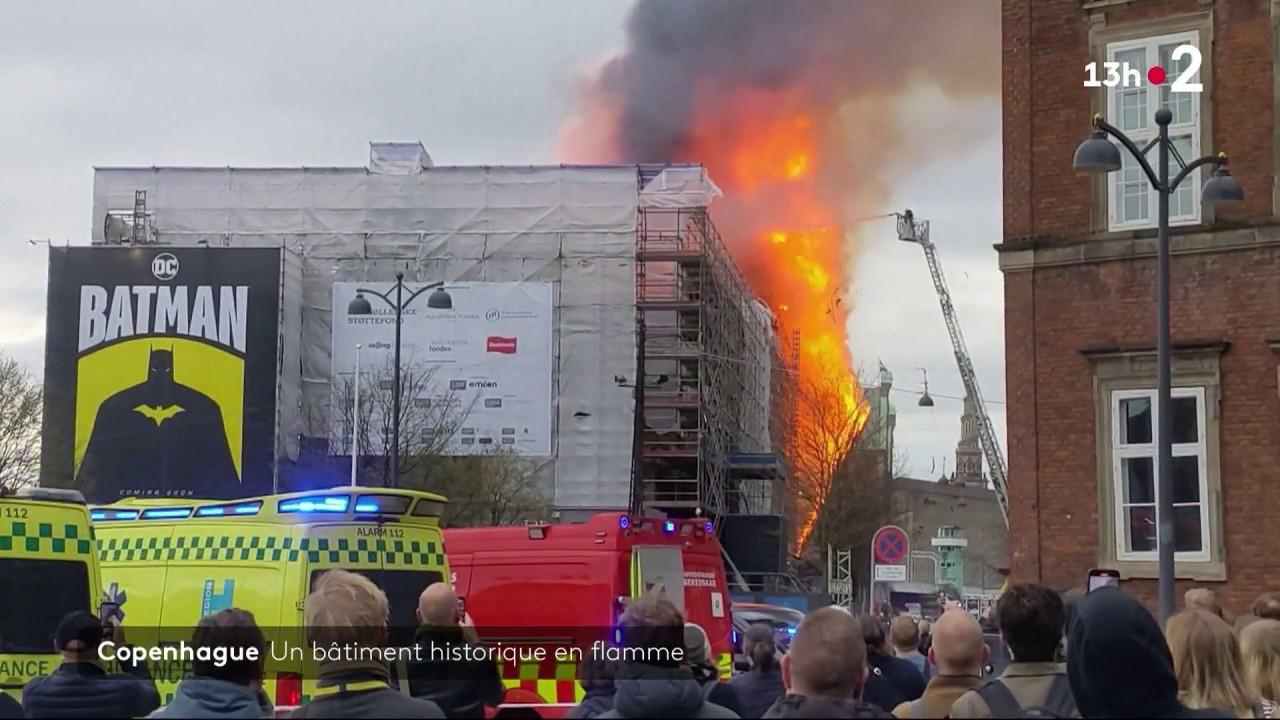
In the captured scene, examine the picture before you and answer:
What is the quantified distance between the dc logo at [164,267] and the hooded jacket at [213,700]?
48.5 meters

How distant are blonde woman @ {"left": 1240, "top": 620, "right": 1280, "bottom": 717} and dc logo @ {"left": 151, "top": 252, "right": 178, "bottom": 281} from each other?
1934 inches

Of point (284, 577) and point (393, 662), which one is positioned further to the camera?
point (284, 577)

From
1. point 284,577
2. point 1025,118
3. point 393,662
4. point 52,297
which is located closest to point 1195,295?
point 1025,118

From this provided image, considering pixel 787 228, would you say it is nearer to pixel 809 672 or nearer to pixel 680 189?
pixel 680 189

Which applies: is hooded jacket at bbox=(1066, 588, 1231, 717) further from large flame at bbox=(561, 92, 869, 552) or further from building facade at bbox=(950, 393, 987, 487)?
building facade at bbox=(950, 393, 987, 487)

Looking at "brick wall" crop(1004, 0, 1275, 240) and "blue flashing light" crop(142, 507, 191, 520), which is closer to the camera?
"blue flashing light" crop(142, 507, 191, 520)

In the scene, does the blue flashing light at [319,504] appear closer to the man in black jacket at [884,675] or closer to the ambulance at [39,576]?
the ambulance at [39,576]

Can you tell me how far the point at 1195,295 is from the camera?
18562 mm

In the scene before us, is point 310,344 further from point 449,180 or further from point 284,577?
point 284,577

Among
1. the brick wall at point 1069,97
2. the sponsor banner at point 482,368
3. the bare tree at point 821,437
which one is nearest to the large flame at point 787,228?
the bare tree at point 821,437

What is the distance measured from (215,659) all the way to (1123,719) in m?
3.06

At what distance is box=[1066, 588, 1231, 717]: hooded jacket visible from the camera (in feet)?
15.4

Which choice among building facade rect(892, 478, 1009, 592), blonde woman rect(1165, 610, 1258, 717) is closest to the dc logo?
blonde woman rect(1165, 610, 1258, 717)

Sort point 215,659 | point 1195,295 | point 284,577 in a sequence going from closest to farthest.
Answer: point 215,659, point 284,577, point 1195,295
